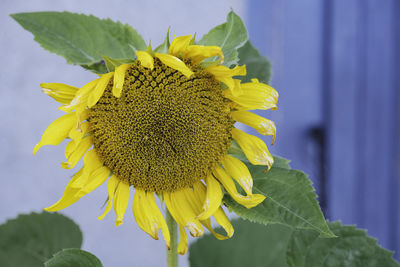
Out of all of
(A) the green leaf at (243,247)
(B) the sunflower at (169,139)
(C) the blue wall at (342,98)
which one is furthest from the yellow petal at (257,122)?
(C) the blue wall at (342,98)

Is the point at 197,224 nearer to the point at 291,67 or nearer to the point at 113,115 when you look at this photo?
the point at 113,115

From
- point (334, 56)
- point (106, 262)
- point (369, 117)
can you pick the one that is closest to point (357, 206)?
point (369, 117)

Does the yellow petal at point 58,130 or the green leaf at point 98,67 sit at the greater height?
the green leaf at point 98,67

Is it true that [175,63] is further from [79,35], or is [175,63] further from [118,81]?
[79,35]

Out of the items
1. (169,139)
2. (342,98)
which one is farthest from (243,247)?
(342,98)

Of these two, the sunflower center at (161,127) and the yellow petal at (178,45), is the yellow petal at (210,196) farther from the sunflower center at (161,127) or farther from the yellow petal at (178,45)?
the yellow petal at (178,45)

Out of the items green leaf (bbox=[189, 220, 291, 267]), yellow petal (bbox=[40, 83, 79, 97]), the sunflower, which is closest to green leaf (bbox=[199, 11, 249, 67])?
the sunflower

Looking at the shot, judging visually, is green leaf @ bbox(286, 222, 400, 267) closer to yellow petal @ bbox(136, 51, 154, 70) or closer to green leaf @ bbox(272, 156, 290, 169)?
green leaf @ bbox(272, 156, 290, 169)
